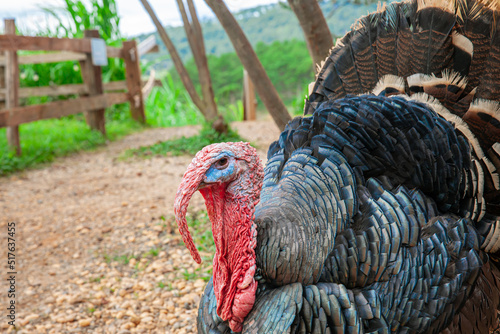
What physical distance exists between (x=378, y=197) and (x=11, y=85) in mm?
6263

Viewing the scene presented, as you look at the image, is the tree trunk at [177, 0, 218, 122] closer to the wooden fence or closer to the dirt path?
the dirt path

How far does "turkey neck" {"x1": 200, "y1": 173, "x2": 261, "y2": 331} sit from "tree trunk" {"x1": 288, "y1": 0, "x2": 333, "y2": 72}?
176 centimetres

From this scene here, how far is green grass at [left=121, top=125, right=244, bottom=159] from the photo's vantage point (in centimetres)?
685

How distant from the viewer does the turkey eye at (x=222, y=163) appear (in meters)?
1.73

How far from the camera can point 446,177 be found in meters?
2.16

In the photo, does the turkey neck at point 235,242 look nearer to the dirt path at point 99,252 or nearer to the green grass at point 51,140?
the dirt path at point 99,252

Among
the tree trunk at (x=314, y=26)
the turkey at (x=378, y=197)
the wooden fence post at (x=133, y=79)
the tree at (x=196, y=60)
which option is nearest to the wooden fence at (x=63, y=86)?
the wooden fence post at (x=133, y=79)

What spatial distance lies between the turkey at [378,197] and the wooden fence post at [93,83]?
6680mm

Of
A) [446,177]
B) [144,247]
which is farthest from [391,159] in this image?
[144,247]

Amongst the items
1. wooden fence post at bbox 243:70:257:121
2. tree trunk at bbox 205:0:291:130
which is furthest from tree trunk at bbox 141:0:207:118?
wooden fence post at bbox 243:70:257:121

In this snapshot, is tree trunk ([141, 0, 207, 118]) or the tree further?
the tree

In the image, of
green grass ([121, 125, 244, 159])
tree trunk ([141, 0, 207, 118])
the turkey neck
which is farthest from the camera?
green grass ([121, 125, 244, 159])

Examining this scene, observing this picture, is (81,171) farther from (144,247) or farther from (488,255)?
(488,255)

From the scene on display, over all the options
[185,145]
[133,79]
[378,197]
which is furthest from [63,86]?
[378,197]
